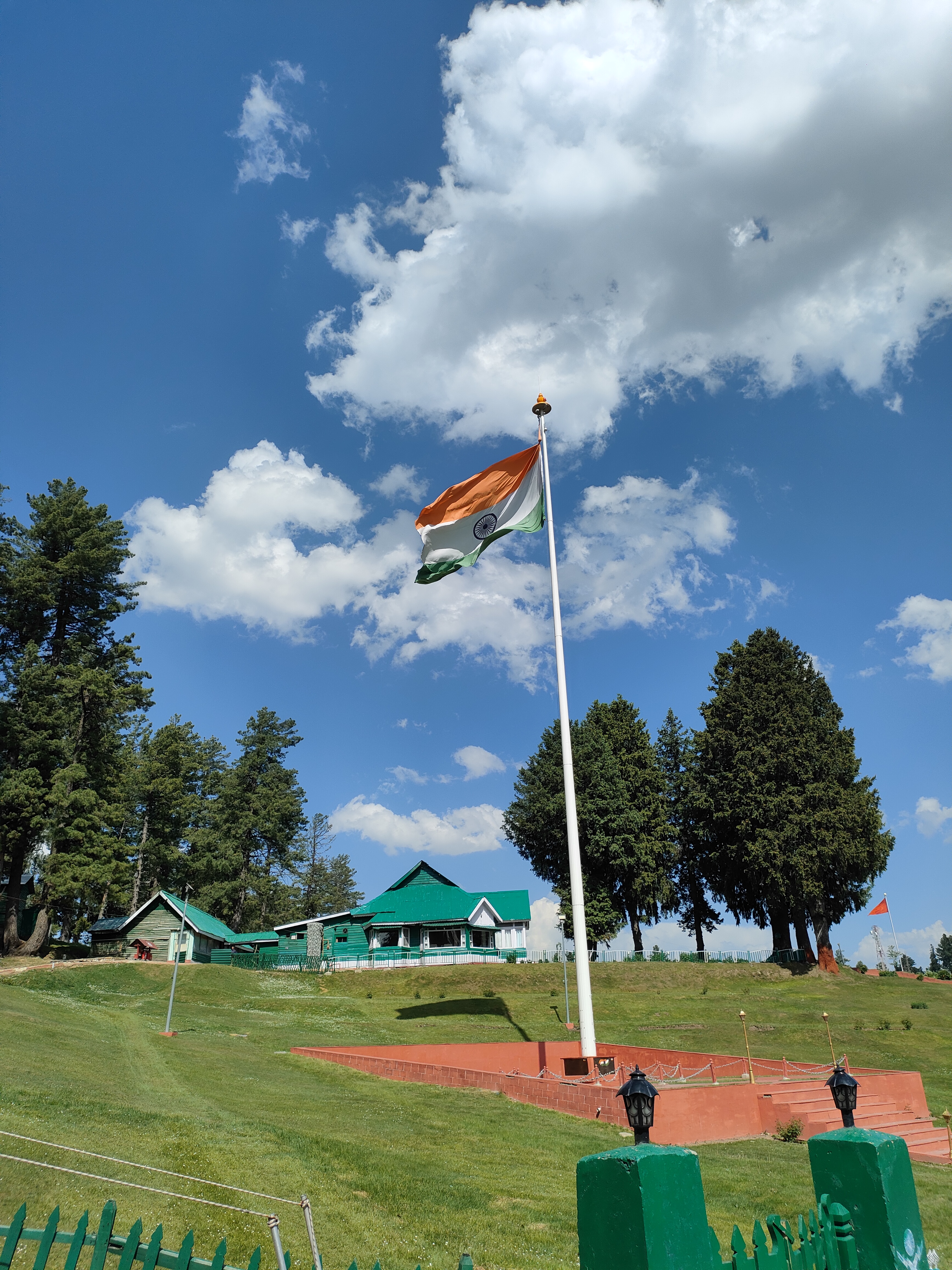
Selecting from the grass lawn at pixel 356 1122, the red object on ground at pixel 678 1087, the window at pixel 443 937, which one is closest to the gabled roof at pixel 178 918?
the grass lawn at pixel 356 1122

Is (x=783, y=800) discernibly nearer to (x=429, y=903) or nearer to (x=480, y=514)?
(x=429, y=903)

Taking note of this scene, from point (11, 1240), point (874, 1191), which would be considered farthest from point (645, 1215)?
point (11, 1240)

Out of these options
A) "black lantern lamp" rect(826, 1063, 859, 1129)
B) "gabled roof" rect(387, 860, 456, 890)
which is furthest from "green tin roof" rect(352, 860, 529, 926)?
"black lantern lamp" rect(826, 1063, 859, 1129)

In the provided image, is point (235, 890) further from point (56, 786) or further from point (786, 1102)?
point (786, 1102)

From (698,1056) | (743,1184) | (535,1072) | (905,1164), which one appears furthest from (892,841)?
(905,1164)

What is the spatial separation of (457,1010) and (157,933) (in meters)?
22.7

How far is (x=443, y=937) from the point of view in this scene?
173 ft

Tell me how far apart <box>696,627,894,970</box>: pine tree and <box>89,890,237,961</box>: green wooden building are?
104 feet

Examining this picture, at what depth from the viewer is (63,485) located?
44.5 m

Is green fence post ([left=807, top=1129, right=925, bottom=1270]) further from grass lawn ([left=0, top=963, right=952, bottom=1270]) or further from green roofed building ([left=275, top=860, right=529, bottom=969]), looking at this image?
green roofed building ([left=275, top=860, right=529, bottom=969])

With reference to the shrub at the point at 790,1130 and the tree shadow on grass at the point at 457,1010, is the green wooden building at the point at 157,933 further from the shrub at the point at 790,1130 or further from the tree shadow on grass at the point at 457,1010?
the shrub at the point at 790,1130

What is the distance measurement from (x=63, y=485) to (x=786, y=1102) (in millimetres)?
44651

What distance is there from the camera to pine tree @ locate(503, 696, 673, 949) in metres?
50.2

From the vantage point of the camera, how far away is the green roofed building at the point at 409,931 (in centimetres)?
5075
